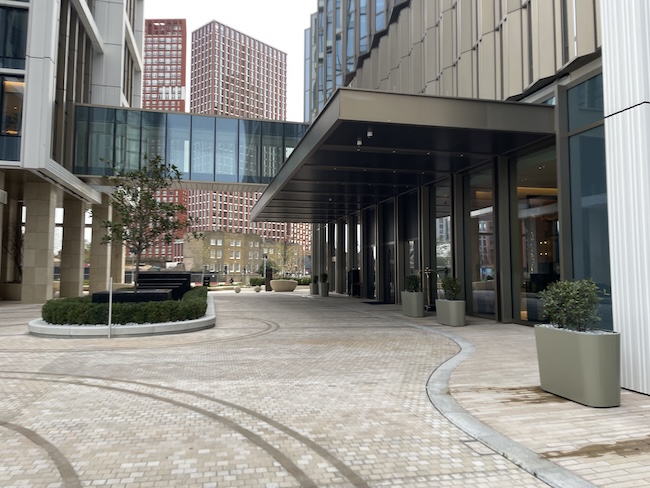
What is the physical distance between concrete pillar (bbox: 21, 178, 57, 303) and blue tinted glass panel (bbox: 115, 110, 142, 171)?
4.56 meters

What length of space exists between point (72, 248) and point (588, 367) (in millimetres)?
30153

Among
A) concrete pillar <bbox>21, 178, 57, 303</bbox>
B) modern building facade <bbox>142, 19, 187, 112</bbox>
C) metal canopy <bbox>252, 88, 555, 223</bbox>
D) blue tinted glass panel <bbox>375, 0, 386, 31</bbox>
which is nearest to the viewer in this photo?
metal canopy <bbox>252, 88, 555, 223</bbox>

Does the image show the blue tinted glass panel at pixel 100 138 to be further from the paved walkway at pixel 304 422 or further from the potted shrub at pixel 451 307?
the potted shrub at pixel 451 307

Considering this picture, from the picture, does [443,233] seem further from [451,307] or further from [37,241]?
[37,241]

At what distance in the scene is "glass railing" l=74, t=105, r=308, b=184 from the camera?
27.6 m

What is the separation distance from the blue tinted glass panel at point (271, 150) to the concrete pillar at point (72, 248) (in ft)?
37.4

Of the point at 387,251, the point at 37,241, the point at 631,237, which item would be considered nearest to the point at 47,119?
the point at 37,241

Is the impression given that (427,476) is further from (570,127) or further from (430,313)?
(430,313)

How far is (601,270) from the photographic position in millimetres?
10938

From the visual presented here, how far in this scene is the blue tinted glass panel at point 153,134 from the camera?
1118 inches

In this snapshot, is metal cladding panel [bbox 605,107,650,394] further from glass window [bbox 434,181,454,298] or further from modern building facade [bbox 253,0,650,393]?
glass window [bbox 434,181,454,298]

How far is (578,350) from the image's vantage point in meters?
5.94

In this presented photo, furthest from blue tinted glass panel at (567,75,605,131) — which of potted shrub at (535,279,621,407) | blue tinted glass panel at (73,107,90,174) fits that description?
blue tinted glass panel at (73,107,90,174)

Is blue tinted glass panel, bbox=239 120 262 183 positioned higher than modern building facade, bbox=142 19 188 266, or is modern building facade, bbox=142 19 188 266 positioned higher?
modern building facade, bbox=142 19 188 266
